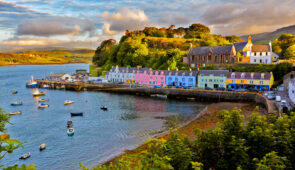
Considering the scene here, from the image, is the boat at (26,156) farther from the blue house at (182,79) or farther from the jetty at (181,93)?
the blue house at (182,79)

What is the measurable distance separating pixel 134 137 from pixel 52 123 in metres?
17.5

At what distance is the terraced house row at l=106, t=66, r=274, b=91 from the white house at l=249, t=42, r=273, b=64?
17643 mm

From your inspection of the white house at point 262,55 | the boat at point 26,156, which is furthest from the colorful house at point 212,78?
the boat at point 26,156

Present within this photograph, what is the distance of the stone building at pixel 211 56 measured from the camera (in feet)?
260

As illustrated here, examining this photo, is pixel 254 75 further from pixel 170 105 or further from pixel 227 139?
pixel 227 139

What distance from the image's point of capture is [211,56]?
83.6m

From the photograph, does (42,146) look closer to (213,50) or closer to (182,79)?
(182,79)

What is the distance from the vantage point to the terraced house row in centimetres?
5804

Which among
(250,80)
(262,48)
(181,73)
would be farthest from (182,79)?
(262,48)

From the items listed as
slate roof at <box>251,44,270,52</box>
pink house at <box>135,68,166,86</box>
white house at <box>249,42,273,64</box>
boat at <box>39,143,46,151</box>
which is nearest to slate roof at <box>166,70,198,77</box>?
pink house at <box>135,68,166,86</box>

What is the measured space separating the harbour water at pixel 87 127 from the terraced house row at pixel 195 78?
45.5 ft

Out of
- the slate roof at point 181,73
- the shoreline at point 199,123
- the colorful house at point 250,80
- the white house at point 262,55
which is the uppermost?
the white house at point 262,55

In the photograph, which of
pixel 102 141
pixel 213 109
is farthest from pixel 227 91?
pixel 102 141

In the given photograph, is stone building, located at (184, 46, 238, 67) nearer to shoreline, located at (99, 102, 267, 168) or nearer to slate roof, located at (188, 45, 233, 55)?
slate roof, located at (188, 45, 233, 55)
